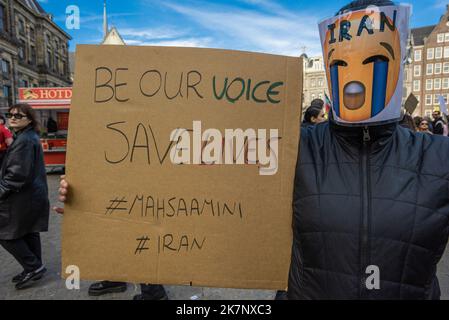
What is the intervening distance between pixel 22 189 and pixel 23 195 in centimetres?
6

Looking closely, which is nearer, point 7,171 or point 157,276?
point 157,276

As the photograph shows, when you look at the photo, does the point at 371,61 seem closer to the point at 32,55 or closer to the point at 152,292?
the point at 152,292

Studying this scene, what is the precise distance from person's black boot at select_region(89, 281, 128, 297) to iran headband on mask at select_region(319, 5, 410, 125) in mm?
2935

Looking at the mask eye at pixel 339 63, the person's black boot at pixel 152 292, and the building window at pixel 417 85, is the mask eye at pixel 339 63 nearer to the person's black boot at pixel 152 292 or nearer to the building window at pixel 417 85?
the person's black boot at pixel 152 292

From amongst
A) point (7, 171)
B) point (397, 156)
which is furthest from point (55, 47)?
point (397, 156)

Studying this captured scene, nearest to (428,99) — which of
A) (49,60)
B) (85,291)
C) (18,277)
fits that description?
(49,60)

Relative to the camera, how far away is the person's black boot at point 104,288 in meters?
3.26

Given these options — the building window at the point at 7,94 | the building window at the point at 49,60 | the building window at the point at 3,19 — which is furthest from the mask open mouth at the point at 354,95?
the building window at the point at 49,60

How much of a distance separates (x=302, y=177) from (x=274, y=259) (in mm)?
436

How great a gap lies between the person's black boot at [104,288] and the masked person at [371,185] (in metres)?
2.56

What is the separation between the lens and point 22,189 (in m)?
3.44

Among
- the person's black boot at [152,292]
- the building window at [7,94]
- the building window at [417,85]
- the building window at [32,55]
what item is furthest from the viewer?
the building window at [417,85]

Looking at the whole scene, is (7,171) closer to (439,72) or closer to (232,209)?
(232,209)

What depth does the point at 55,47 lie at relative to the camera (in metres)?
48.5
